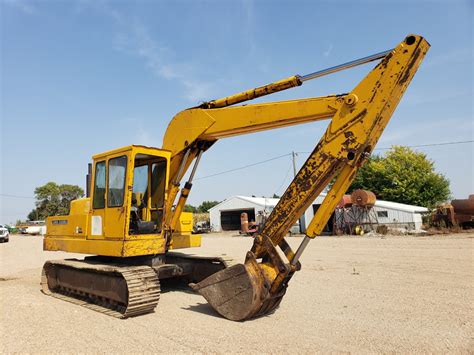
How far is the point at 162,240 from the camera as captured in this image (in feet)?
24.9

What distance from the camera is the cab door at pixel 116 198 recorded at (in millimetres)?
7257

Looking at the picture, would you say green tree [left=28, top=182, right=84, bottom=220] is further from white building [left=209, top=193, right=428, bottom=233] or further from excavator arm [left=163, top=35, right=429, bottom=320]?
excavator arm [left=163, top=35, right=429, bottom=320]

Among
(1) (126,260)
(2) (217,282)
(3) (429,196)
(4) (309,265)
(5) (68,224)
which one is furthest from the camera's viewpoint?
(3) (429,196)

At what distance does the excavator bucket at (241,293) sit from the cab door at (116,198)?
216 cm

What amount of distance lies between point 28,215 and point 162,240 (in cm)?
9658

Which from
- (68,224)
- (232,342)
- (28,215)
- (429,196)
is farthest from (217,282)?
(28,215)

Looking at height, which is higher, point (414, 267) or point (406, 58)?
point (406, 58)

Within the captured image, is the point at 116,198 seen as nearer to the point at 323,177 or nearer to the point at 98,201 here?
the point at 98,201

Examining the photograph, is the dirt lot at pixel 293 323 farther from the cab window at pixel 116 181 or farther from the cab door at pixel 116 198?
the cab window at pixel 116 181

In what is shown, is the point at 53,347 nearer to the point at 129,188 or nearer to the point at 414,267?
the point at 129,188

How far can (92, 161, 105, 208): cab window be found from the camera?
791 cm

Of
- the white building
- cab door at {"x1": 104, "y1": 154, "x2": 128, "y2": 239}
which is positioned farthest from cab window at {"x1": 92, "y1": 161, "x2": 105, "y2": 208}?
the white building

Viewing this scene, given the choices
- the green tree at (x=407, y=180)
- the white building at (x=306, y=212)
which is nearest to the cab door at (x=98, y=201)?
the white building at (x=306, y=212)

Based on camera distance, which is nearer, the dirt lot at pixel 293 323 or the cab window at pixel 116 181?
the dirt lot at pixel 293 323
